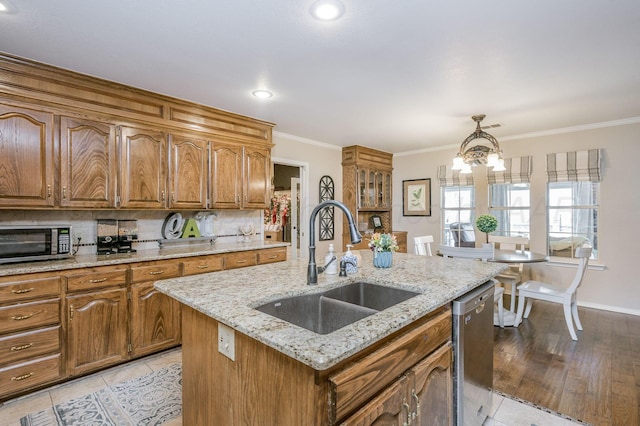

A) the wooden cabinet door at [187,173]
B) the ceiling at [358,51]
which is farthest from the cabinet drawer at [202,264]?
the ceiling at [358,51]

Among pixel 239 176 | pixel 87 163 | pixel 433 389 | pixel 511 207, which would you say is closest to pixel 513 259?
pixel 511 207

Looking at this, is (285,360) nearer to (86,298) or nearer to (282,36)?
(282,36)

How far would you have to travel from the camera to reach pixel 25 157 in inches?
96.2

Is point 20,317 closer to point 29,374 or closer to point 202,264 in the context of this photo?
point 29,374

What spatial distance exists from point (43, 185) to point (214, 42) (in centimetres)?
177

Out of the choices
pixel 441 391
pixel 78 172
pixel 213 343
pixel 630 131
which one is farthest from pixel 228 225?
pixel 630 131

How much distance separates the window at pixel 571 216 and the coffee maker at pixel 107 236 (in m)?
5.48

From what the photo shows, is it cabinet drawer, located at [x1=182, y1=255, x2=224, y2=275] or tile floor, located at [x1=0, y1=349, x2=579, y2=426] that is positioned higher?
cabinet drawer, located at [x1=182, y1=255, x2=224, y2=275]

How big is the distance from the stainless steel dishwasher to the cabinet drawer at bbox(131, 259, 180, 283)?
94.6 inches

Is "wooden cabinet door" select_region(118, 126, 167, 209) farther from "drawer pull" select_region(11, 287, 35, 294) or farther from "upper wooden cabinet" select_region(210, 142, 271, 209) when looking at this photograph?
"drawer pull" select_region(11, 287, 35, 294)

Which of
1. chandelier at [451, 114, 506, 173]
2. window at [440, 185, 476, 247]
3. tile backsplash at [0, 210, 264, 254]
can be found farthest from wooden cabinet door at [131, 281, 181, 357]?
window at [440, 185, 476, 247]

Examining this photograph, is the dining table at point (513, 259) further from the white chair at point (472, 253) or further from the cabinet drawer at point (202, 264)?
the cabinet drawer at point (202, 264)

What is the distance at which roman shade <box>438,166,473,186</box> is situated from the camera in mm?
5355

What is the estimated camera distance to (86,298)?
2467 millimetres
